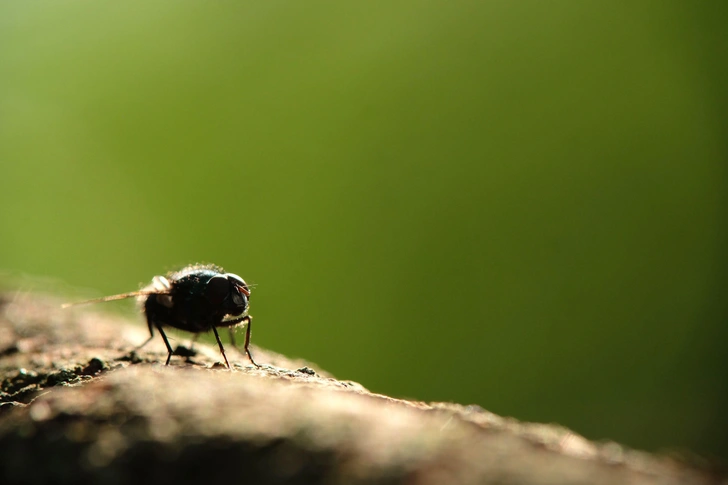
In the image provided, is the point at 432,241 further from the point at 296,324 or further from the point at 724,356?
the point at 724,356

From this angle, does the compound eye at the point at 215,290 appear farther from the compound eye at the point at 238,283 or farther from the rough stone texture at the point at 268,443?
the rough stone texture at the point at 268,443

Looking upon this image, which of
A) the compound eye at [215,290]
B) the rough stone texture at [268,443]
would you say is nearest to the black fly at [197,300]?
the compound eye at [215,290]

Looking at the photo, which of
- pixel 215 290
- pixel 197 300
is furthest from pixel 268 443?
pixel 197 300

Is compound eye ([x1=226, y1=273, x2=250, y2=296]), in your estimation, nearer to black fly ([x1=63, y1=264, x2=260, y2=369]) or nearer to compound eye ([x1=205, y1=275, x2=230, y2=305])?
black fly ([x1=63, y1=264, x2=260, y2=369])

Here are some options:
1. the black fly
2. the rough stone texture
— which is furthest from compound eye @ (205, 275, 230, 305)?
the rough stone texture

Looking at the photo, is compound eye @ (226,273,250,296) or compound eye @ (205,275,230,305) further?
compound eye @ (226,273,250,296)

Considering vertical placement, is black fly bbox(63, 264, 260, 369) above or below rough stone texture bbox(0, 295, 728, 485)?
below

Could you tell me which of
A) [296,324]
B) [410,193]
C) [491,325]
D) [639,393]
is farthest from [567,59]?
[296,324]
